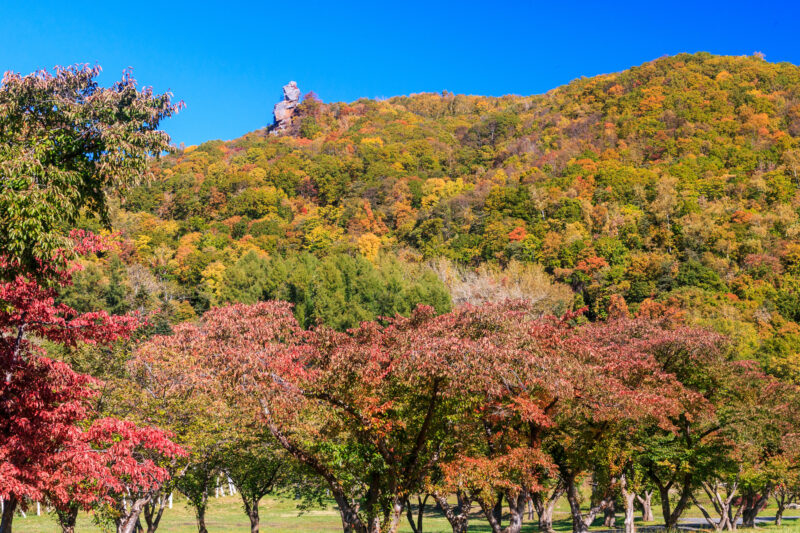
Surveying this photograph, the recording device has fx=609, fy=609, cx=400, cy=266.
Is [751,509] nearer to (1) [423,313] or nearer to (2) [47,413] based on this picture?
(1) [423,313]

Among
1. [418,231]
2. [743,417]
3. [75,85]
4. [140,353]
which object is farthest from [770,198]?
[75,85]

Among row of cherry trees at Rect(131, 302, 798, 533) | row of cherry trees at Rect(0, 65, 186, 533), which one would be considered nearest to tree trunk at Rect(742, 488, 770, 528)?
row of cherry trees at Rect(131, 302, 798, 533)

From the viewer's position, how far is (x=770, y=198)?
82.3 meters

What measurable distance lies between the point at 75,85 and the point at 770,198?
91.3m

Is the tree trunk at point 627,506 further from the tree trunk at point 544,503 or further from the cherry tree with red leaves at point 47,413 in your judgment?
the cherry tree with red leaves at point 47,413

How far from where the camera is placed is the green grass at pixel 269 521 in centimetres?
3334

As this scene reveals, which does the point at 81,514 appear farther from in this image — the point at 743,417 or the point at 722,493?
the point at 722,493

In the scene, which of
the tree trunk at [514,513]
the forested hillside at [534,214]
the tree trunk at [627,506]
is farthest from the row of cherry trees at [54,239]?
the forested hillside at [534,214]

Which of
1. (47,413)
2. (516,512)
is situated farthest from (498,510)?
(47,413)

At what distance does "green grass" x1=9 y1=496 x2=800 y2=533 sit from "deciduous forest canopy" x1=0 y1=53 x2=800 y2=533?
3075 mm

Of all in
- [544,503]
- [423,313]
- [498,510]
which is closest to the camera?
[423,313]

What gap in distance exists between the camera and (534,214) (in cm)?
9444

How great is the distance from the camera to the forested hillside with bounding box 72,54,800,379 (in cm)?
6744

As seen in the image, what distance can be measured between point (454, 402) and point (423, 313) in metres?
6.39
